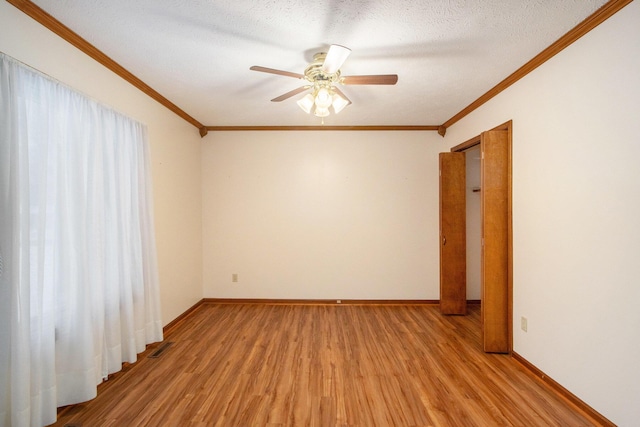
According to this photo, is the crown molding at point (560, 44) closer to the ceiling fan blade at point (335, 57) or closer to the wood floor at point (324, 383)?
the ceiling fan blade at point (335, 57)

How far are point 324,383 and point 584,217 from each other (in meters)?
2.26

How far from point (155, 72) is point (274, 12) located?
1405 mm

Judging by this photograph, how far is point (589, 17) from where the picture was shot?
1680 millimetres

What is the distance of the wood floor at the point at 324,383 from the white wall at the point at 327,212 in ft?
2.74

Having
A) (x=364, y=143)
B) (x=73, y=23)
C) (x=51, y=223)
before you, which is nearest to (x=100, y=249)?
(x=51, y=223)

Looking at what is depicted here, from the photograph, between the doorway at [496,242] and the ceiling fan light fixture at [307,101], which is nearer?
the ceiling fan light fixture at [307,101]

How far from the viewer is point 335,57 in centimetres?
165

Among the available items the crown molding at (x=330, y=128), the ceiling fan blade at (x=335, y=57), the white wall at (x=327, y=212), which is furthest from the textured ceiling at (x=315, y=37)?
the white wall at (x=327, y=212)

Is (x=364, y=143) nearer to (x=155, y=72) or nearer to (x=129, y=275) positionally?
(x=155, y=72)

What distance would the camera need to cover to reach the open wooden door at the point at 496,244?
8.39 feet

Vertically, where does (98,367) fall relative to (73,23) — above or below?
below

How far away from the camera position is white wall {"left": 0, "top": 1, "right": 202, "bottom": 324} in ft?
5.32

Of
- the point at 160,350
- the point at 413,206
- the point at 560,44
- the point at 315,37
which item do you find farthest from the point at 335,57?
the point at 160,350

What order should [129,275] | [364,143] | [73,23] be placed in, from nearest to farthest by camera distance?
1. [73,23]
2. [129,275]
3. [364,143]
